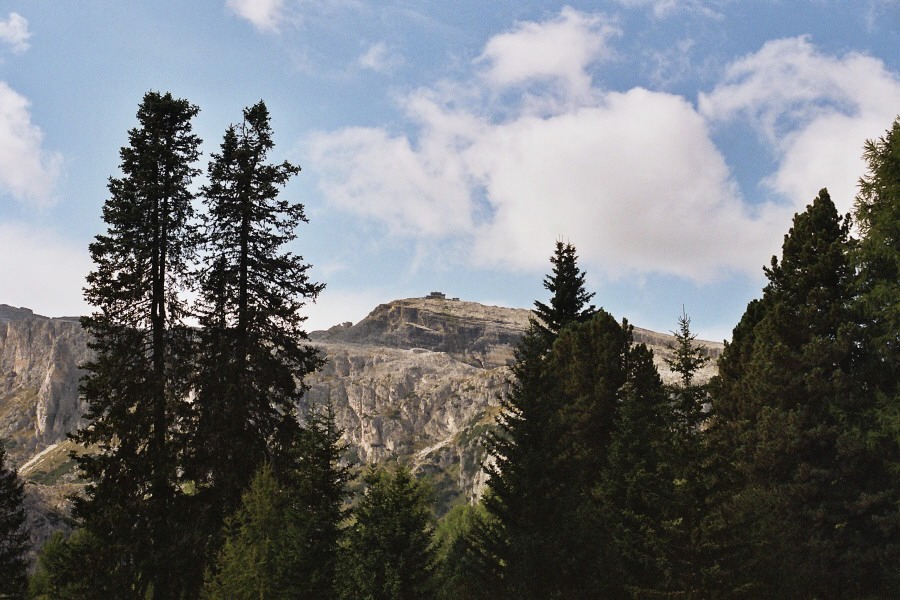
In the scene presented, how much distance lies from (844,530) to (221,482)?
23723mm

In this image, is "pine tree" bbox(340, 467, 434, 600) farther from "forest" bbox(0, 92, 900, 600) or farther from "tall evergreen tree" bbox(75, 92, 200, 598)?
"tall evergreen tree" bbox(75, 92, 200, 598)

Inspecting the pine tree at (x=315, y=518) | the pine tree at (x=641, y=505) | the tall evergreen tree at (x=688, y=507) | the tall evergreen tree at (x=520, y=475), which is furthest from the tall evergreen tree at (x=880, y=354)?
the pine tree at (x=315, y=518)

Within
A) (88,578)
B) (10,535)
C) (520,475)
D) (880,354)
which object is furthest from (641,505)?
(10,535)

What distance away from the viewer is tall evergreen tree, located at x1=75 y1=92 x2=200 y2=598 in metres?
25.7

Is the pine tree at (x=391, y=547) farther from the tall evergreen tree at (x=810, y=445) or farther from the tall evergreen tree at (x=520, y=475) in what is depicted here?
the tall evergreen tree at (x=810, y=445)

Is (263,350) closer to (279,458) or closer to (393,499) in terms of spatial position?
(279,458)

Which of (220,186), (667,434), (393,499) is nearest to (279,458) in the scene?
(393,499)

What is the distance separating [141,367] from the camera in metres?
28.2

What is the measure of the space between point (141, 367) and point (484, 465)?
47.1 ft

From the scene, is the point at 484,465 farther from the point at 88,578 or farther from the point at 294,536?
the point at 88,578

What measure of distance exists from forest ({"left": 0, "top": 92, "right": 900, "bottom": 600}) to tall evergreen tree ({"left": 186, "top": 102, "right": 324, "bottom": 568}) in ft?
0.31

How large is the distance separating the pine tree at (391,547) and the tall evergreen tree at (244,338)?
25.5ft

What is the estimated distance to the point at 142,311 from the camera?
29.3 meters

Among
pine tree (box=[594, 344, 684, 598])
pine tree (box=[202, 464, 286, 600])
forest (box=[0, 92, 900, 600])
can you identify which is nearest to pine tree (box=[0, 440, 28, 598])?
forest (box=[0, 92, 900, 600])
